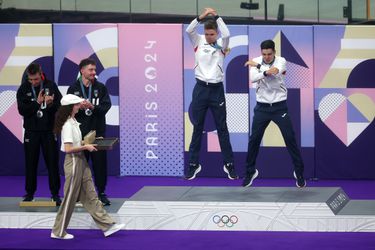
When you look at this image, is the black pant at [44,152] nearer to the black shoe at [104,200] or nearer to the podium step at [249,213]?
the black shoe at [104,200]

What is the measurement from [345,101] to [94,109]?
507cm

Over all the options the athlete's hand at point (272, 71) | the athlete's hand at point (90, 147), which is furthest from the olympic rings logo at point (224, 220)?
the athlete's hand at point (272, 71)

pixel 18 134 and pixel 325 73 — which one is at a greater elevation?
pixel 325 73

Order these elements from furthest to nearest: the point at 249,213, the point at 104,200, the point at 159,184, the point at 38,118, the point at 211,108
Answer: the point at 159,184
the point at 211,108
the point at 38,118
the point at 104,200
the point at 249,213

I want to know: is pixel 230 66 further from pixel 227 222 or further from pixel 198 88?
pixel 227 222

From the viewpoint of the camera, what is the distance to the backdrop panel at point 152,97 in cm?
1438

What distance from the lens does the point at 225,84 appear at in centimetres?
1430

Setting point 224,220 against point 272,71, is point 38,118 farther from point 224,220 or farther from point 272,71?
point 272,71

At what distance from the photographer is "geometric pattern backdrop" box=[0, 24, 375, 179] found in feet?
46.4

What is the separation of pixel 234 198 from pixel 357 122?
434 centimetres

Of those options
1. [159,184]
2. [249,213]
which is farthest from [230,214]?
[159,184]

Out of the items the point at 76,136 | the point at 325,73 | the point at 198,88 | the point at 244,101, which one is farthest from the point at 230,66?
the point at 76,136

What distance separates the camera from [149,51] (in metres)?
14.4

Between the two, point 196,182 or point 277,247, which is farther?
point 196,182
